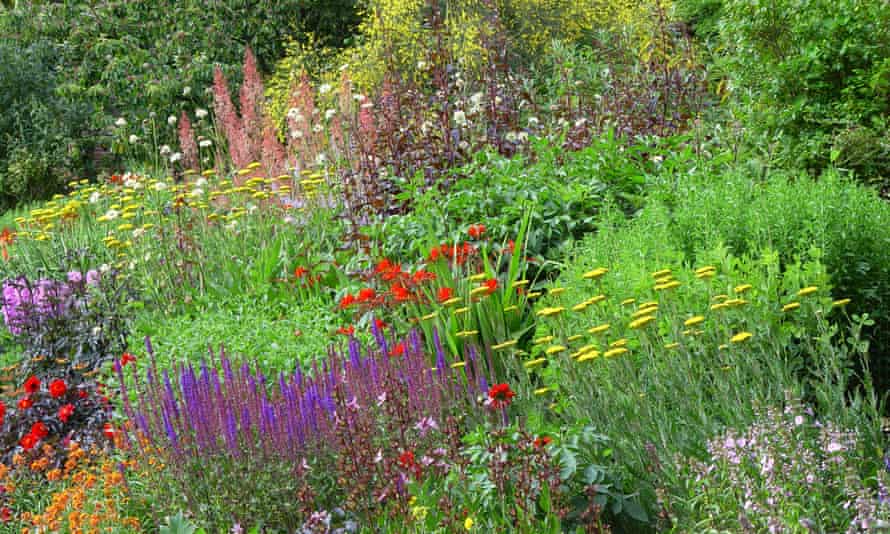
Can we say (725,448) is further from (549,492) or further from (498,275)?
(498,275)

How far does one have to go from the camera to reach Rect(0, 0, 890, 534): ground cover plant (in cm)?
307

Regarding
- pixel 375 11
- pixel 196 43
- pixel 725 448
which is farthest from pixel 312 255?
pixel 196 43

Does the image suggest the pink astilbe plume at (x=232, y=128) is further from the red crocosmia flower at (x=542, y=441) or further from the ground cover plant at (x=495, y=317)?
the red crocosmia flower at (x=542, y=441)

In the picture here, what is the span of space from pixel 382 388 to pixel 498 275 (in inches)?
83.4

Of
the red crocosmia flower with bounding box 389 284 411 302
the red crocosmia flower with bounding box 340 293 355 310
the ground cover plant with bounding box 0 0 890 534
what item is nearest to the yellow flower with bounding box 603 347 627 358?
the ground cover plant with bounding box 0 0 890 534

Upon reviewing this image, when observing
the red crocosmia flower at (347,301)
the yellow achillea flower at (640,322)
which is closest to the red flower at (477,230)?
the red crocosmia flower at (347,301)

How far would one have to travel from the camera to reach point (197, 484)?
3701 millimetres

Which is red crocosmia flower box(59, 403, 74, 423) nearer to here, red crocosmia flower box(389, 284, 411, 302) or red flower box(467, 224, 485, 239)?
red crocosmia flower box(389, 284, 411, 302)

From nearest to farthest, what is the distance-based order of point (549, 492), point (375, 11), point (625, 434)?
point (549, 492) → point (625, 434) → point (375, 11)

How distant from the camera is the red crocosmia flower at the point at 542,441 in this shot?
2918 mm

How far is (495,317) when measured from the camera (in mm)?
5070

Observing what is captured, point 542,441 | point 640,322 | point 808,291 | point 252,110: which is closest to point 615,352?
point 640,322

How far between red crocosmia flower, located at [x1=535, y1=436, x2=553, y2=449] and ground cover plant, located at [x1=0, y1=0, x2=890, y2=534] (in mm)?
26

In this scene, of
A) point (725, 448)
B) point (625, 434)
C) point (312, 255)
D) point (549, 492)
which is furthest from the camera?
point (312, 255)
